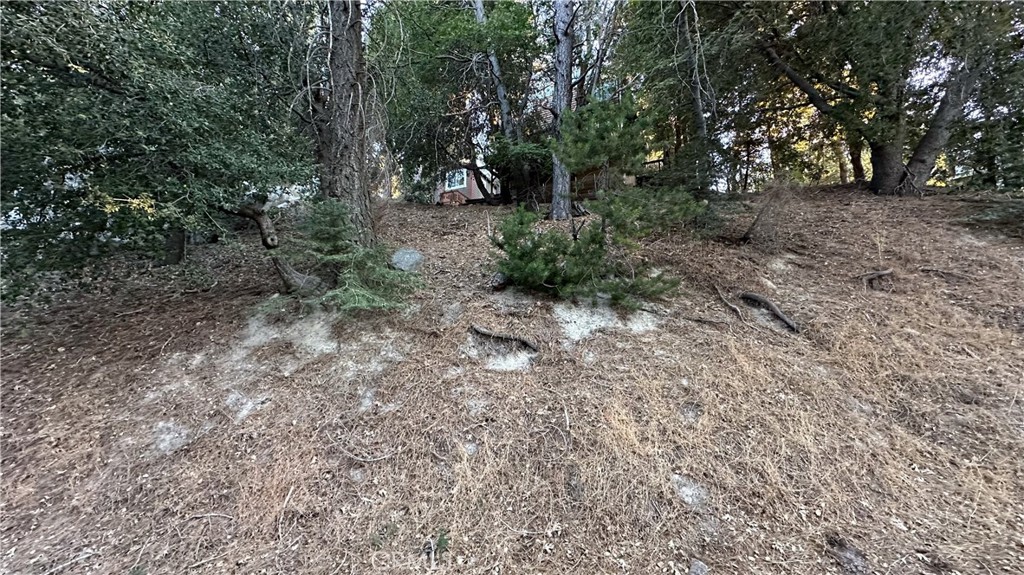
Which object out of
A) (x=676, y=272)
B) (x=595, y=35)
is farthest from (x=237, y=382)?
(x=595, y=35)

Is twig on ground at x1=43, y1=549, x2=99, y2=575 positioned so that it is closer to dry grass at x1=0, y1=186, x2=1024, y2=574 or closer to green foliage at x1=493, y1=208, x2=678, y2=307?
dry grass at x1=0, y1=186, x2=1024, y2=574

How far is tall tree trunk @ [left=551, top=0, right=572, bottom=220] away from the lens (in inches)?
231

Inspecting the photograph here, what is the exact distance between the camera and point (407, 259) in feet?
15.9

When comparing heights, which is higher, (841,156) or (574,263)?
(841,156)

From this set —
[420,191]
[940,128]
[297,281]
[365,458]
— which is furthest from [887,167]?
[297,281]

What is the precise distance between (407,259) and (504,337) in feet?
6.53

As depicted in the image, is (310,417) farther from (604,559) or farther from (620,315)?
(620,315)

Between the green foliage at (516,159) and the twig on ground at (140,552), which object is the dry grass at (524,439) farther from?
the green foliage at (516,159)

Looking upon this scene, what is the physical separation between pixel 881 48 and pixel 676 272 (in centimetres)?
428

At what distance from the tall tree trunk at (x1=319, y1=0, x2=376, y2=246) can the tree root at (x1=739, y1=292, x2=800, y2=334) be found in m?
4.16

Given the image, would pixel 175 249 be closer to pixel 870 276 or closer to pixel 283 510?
pixel 283 510

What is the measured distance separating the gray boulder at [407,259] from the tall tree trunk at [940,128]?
7681 mm

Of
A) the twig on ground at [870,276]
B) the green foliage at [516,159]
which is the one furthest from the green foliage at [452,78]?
the twig on ground at [870,276]

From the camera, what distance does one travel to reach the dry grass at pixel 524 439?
2.16 metres
